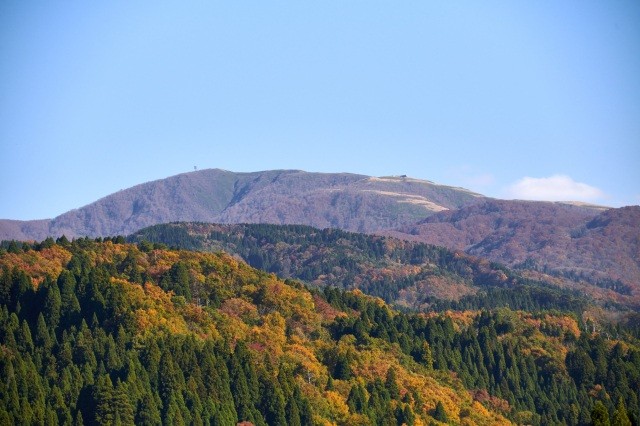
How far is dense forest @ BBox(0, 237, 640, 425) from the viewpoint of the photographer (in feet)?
396

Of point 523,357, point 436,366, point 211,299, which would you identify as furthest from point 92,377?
point 523,357

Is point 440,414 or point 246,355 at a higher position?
point 246,355

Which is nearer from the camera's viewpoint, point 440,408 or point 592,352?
point 440,408

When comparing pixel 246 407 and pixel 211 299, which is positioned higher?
pixel 211 299

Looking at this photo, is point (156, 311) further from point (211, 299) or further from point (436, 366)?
point (436, 366)

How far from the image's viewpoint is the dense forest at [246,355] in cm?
12062

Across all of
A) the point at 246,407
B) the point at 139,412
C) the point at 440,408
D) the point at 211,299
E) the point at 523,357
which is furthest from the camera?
the point at 523,357

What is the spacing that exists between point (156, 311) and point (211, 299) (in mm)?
16113

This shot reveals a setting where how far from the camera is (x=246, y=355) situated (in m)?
136

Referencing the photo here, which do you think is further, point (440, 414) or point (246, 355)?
point (440, 414)

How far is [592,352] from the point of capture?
184750mm

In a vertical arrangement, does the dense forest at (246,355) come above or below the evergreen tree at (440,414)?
above

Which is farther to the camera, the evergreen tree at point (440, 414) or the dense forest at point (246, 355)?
the evergreen tree at point (440, 414)

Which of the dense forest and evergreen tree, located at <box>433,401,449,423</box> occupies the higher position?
the dense forest
